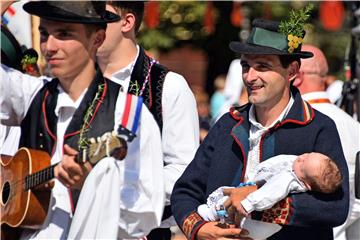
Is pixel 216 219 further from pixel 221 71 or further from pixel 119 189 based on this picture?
pixel 221 71

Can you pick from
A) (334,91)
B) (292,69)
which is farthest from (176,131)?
(334,91)

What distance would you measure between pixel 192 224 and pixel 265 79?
783 millimetres

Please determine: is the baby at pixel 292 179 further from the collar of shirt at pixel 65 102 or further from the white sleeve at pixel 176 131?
the collar of shirt at pixel 65 102

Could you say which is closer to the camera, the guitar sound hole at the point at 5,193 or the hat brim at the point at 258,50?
the guitar sound hole at the point at 5,193

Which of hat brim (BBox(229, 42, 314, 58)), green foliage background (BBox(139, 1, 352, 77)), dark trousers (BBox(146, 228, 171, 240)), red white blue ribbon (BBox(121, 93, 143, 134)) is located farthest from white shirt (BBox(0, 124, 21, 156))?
green foliage background (BBox(139, 1, 352, 77))

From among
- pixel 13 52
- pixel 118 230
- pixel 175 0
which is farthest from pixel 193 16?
pixel 118 230

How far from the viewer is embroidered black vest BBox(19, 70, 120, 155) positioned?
523cm

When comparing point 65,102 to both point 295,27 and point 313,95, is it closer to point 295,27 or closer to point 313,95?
point 295,27

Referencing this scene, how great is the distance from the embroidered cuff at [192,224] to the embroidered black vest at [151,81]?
0.54 m

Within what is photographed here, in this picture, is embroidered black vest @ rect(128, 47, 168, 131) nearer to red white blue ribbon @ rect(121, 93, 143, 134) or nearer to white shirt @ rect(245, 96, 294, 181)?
white shirt @ rect(245, 96, 294, 181)

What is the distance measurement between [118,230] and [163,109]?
3.36ft

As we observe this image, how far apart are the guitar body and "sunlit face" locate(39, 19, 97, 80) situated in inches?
15.5

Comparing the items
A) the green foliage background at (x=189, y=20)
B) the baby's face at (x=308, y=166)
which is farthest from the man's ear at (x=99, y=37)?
the green foliage background at (x=189, y=20)

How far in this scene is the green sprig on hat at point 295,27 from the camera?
18.8 ft
